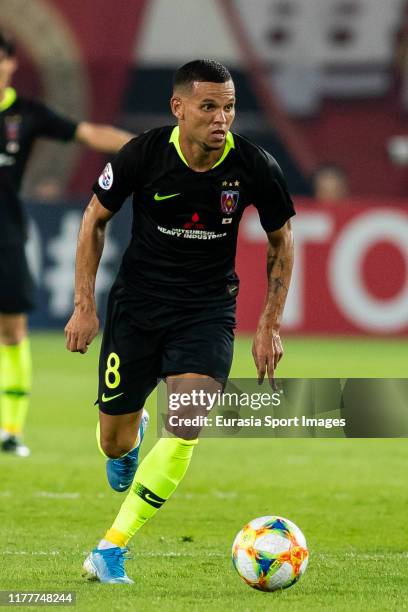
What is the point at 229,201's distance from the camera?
575 centimetres

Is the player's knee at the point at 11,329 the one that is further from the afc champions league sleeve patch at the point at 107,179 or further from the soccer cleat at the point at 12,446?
the afc champions league sleeve patch at the point at 107,179

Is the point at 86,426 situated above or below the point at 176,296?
below

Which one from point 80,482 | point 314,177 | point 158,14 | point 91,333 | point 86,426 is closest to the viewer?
point 91,333

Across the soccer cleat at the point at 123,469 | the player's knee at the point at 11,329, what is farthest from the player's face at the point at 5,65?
the soccer cleat at the point at 123,469

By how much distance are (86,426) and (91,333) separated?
5.18 m

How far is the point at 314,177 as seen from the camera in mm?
18766

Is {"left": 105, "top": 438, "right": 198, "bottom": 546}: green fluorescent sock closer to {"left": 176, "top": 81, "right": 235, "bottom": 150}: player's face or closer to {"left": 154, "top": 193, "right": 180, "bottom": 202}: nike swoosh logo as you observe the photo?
{"left": 154, "top": 193, "right": 180, "bottom": 202}: nike swoosh logo

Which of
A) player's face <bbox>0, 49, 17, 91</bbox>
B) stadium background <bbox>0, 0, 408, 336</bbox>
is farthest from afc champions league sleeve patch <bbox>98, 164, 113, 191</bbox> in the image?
stadium background <bbox>0, 0, 408, 336</bbox>

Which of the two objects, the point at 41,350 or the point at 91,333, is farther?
the point at 41,350

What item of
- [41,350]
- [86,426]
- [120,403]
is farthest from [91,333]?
[41,350]

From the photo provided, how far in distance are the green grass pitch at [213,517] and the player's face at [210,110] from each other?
5.45 feet

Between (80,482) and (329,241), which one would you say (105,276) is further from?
(80,482)

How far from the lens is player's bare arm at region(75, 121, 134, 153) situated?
8.41 metres

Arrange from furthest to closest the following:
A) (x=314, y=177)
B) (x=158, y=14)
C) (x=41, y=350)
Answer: (x=158, y=14) → (x=314, y=177) → (x=41, y=350)
